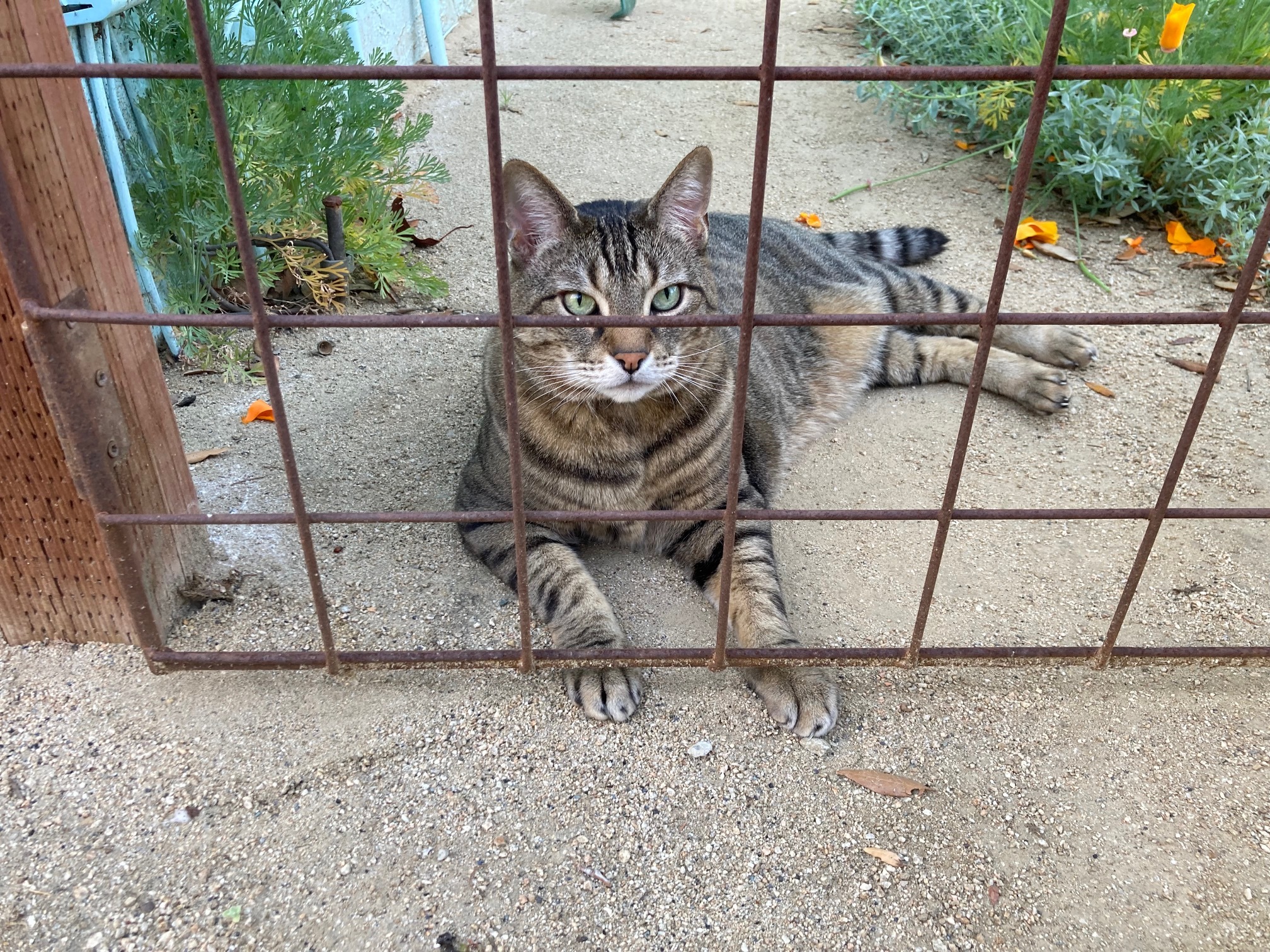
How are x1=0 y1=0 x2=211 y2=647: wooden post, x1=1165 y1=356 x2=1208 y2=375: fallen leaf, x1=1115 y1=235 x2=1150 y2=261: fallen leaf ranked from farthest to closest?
x1=1115 y1=235 x2=1150 y2=261: fallen leaf → x1=1165 y1=356 x2=1208 y2=375: fallen leaf → x1=0 y1=0 x2=211 y2=647: wooden post

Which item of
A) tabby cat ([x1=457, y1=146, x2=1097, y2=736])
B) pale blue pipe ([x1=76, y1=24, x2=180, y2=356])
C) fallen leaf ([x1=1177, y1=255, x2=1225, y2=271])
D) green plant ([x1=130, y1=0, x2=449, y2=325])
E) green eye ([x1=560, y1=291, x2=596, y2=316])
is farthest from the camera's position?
fallen leaf ([x1=1177, y1=255, x2=1225, y2=271])

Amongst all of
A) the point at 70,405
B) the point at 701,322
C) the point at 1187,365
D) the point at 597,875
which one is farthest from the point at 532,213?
the point at 1187,365

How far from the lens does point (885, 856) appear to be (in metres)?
1.83

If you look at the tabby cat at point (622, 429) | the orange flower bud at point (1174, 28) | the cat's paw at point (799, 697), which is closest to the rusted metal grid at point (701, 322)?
the cat's paw at point (799, 697)

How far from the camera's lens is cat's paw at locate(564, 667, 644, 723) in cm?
211

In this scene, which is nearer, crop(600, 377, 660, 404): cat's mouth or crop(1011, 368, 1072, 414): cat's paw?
crop(600, 377, 660, 404): cat's mouth

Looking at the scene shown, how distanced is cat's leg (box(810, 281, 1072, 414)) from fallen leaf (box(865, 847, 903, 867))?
1.67m

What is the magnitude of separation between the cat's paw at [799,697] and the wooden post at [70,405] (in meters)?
1.30

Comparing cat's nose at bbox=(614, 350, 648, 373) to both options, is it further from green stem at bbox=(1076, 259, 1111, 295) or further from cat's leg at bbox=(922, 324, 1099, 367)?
green stem at bbox=(1076, 259, 1111, 295)

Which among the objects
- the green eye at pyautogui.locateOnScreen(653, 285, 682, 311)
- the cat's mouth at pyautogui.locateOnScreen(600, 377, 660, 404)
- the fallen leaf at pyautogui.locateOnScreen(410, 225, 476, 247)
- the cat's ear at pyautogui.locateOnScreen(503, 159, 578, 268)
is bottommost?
the fallen leaf at pyautogui.locateOnScreen(410, 225, 476, 247)

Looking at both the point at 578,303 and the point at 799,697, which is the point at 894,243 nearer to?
the point at 578,303

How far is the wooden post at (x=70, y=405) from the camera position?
1734 millimetres

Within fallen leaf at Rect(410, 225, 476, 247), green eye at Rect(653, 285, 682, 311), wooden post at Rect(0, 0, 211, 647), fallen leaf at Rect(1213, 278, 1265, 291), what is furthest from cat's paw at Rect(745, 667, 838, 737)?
fallen leaf at Rect(1213, 278, 1265, 291)

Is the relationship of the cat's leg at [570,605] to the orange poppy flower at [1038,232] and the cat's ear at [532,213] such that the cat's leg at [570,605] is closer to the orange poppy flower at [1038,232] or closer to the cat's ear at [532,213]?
the cat's ear at [532,213]
